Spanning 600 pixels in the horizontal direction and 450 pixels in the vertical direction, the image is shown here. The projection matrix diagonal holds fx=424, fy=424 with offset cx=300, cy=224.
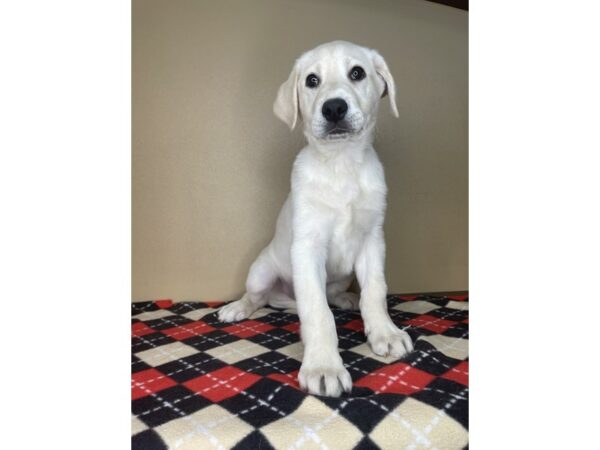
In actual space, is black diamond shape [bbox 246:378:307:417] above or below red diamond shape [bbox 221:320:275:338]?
below

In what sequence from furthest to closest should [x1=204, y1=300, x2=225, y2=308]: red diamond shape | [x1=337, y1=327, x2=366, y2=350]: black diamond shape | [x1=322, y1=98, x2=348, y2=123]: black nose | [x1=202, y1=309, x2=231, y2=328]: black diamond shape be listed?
1. [x1=204, y1=300, x2=225, y2=308]: red diamond shape
2. [x1=202, y1=309, x2=231, y2=328]: black diamond shape
3. [x1=337, y1=327, x2=366, y2=350]: black diamond shape
4. [x1=322, y1=98, x2=348, y2=123]: black nose

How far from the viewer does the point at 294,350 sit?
1759 mm

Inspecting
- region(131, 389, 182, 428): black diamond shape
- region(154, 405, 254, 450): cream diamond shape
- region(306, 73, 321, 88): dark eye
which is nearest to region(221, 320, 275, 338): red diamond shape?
region(131, 389, 182, 428): black diamond shape

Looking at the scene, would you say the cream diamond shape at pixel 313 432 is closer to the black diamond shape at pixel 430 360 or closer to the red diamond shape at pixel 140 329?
the black diamond shape at pixel 430 360

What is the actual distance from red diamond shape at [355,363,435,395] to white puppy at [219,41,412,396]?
0.39 feet

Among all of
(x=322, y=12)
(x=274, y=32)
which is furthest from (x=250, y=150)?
(x=322, y=12)

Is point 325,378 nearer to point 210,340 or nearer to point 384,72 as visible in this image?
point 210,340

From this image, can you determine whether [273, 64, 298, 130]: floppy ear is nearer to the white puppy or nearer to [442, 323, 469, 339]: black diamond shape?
the white puppy

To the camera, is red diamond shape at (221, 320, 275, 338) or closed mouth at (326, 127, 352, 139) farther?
red diamond shape at (221, 320, 275, 338)

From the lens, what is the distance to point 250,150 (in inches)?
106

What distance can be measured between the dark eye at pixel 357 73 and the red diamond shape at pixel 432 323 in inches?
47.6

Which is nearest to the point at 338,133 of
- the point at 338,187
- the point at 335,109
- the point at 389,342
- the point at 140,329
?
the point at 335,109

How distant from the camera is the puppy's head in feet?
5.49

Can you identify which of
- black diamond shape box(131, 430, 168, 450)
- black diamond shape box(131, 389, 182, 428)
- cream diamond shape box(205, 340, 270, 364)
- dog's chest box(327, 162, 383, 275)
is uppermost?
dog's chest box(327, 162, 383, 275)
